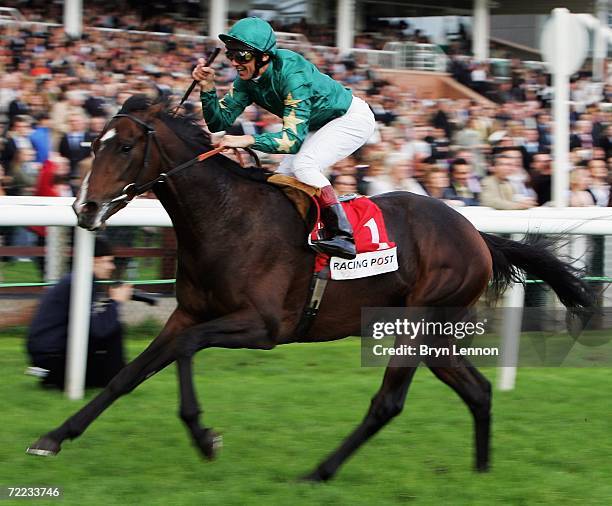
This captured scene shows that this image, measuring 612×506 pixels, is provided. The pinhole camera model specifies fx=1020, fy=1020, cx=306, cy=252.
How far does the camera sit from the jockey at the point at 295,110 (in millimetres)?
4043

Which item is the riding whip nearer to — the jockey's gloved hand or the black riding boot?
the jockey's gloved hand

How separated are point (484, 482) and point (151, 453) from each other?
137 cm

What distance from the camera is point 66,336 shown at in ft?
17.0

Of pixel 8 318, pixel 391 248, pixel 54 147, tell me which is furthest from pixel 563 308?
pixel 54 147

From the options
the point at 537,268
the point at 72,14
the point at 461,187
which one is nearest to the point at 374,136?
the point at 461,187

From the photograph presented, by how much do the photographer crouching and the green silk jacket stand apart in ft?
4.28

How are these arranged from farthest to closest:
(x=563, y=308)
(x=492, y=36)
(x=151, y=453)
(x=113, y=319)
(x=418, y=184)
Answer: (x=492, y=36) < (x=418, y=184) < (x=563, y=308) < (x=113, y=319) < (x=151, y=453)

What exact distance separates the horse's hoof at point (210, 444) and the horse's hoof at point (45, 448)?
546mm

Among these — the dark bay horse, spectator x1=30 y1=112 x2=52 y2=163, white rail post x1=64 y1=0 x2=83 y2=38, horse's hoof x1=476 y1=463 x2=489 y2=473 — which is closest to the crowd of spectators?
spectator x1=30 y1=112 x2=52 y2=163

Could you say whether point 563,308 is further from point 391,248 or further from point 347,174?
point 347,174

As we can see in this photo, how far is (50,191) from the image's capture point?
24.0ft

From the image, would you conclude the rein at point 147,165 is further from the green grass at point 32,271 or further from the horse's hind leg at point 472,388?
the green grass at point 32,271

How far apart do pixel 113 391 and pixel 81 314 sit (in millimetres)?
1239

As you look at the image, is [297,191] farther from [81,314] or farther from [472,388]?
[81,314]
